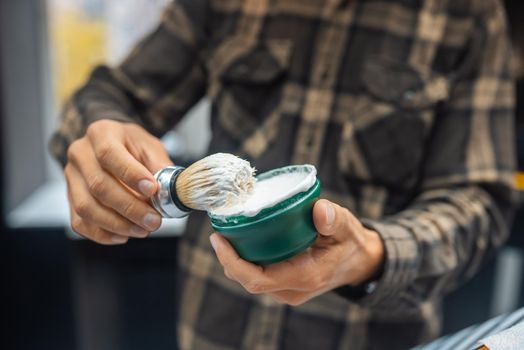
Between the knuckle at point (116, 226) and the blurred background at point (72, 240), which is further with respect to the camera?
the blurred background at point (72, 240)

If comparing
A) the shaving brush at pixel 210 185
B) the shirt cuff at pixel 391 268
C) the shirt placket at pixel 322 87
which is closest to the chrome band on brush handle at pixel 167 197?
the shaving brush at pixel 210 185

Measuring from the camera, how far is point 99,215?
571 mm

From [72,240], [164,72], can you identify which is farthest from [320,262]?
[72,240]

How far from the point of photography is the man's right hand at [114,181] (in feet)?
1.75

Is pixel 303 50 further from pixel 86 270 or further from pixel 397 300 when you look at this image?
pixel 86 270

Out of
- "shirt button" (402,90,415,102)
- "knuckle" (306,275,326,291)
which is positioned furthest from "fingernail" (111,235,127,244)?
"shirt button" (402,90,415,102)

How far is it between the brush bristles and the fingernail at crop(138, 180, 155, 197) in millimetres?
36

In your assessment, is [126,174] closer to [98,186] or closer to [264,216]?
[98,186]

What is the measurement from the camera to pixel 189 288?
95 centimetres

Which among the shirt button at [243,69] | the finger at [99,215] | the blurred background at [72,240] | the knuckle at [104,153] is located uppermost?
the shirt button at [243,69]

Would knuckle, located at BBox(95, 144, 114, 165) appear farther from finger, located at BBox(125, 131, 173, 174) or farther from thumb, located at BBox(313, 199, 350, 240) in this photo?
thumb, located at BBox(313, 199, 350, 240)

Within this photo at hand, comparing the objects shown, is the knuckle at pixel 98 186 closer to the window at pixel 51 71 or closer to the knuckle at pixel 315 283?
the knuckle at pixel 315 283

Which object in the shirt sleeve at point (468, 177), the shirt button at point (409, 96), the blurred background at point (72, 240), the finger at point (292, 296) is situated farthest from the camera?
the blurred background at point (72, 240)

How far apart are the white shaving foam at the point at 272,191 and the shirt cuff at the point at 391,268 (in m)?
0.17
